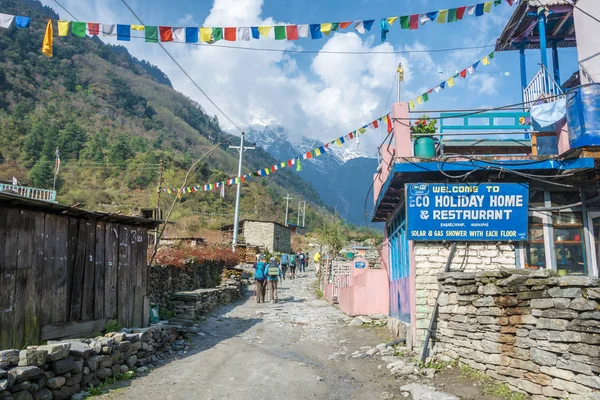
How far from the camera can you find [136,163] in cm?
6531

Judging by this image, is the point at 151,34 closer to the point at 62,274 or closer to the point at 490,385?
the point at 62,274

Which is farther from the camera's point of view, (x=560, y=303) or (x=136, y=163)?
(x=136, y=163)

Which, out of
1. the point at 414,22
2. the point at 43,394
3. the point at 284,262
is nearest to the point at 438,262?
the point at 414,22

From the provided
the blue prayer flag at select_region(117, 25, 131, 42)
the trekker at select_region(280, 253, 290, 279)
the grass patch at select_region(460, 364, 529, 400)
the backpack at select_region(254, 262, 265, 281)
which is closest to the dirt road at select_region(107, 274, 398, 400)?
the grass patch at select_region(460, 364, 529, 400)

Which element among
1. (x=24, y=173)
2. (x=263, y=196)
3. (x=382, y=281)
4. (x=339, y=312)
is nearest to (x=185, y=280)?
(x=339, y=312)

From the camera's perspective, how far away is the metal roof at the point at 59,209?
6.70 m

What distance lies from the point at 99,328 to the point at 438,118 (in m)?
8.52

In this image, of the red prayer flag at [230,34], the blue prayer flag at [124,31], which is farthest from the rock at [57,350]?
the red prayer flag at [230,34]

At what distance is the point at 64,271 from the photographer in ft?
26.1

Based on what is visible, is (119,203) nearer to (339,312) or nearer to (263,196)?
(263,196)

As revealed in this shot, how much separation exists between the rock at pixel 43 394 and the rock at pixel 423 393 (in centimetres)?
520

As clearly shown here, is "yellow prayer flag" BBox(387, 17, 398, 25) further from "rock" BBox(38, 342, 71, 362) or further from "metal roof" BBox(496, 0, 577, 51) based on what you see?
"rock" BBox(38, 342, 71, 362)

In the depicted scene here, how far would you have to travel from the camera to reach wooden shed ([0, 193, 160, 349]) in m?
6.85

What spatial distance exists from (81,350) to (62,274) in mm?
1557
